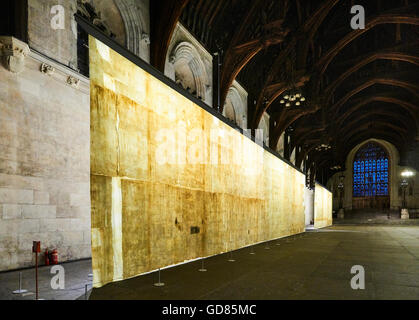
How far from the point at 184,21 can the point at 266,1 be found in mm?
3870

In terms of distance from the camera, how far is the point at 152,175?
16.9ft

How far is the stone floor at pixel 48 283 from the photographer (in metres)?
4.36

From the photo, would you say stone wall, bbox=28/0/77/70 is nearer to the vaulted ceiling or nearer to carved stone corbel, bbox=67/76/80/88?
carved stone corbel, bbox=67/76/80/88

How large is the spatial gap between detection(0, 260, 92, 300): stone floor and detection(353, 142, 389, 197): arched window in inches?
1874

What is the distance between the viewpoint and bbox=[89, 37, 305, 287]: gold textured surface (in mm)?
4258

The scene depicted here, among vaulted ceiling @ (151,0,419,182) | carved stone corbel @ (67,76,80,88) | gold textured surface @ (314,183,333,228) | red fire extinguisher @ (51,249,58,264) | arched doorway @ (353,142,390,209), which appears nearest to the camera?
red fire extinguisher @ (51,249,58,264)

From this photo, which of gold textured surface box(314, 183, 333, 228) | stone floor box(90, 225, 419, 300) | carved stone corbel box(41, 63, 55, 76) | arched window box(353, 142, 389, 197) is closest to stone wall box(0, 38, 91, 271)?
carved stone corbel box(41, 63, 55, 76)

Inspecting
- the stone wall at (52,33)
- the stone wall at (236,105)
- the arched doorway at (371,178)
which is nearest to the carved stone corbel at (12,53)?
the stone wall at (52,33)

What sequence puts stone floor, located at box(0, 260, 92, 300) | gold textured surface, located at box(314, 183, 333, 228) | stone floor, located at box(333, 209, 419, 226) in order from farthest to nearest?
stone floor, located at box(333, 209, 419, 226)
gold textured surface, located at box(314, 183, 333, 228)
stone floor, located at box(0, 260, 92, 300)

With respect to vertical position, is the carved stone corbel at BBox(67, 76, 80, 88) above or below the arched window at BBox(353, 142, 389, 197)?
above

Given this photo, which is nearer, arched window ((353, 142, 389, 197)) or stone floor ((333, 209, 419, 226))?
stone floor ((333, 209, 419, 226))

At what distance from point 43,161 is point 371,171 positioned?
48514mm

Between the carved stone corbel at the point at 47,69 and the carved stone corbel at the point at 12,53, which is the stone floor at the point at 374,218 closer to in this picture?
the carved stone corbel at the point at 47,69

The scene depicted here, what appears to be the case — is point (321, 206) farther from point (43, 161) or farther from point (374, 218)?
point (43, 161)
